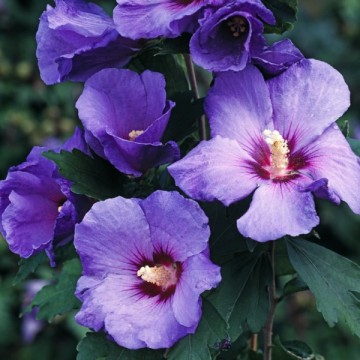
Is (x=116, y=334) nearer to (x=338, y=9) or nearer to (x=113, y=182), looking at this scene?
(x=113, y=182)

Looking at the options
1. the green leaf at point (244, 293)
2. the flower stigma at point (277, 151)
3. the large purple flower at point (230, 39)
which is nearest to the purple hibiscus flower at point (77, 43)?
the large purple flower at point (230, 39)

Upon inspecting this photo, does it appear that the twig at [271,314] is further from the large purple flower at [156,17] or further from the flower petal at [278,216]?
the large purple flower at [156,17]

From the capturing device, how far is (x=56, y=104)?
4012 millimetres

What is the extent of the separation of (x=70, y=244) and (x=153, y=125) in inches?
12.4

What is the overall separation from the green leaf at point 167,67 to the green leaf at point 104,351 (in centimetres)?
39

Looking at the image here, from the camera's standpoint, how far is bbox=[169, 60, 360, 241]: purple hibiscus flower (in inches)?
42.5

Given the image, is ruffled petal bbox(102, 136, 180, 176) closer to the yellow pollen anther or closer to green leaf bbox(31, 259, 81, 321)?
A: the yellow pollen anther

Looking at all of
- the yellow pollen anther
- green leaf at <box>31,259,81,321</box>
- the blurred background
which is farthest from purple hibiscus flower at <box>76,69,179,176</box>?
the blurred background

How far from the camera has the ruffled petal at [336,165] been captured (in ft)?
3.56

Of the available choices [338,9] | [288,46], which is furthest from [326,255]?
[338,9]

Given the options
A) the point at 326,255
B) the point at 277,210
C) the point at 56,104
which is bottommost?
the point at 56,104

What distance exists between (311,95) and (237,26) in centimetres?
15

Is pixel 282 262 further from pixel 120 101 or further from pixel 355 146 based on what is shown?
pixel 120 101

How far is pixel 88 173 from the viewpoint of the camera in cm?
120
